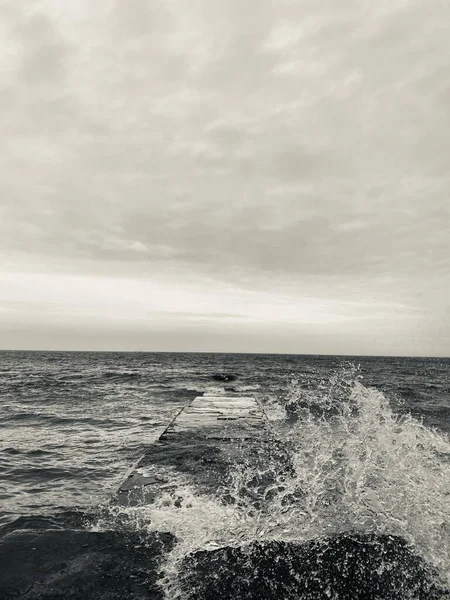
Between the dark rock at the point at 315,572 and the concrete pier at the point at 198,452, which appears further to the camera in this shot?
the concrete pier at the point at 198,452

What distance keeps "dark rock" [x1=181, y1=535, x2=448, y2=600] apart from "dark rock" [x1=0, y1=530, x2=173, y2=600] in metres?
0.56

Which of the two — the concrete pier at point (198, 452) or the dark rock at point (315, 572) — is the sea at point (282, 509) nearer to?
the dark rock at point (315, 572)

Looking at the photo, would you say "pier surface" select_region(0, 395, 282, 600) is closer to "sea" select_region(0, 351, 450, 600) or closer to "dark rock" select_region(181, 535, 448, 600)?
"sea" select_region(0, 351, 450, 600)

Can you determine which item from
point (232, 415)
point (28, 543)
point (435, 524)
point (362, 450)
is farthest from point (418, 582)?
point (232, 415)

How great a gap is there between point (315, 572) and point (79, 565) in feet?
9.46

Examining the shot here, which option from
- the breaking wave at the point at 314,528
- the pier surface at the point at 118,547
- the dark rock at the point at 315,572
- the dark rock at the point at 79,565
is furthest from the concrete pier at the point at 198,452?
the dark rock at the point at 315,572

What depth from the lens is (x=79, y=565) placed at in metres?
4.95

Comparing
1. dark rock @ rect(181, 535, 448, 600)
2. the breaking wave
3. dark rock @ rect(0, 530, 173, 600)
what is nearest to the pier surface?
dark rock @ rect(0, 530, 173, 600)

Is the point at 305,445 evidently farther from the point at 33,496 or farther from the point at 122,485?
the point at 33,496

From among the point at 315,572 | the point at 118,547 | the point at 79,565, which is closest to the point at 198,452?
the point at 118,547

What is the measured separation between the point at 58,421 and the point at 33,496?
8.52 metres

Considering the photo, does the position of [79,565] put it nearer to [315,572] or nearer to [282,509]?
[315,572]

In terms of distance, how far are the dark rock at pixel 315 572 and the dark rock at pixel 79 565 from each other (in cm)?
56

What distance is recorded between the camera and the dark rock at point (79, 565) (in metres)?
4.38
